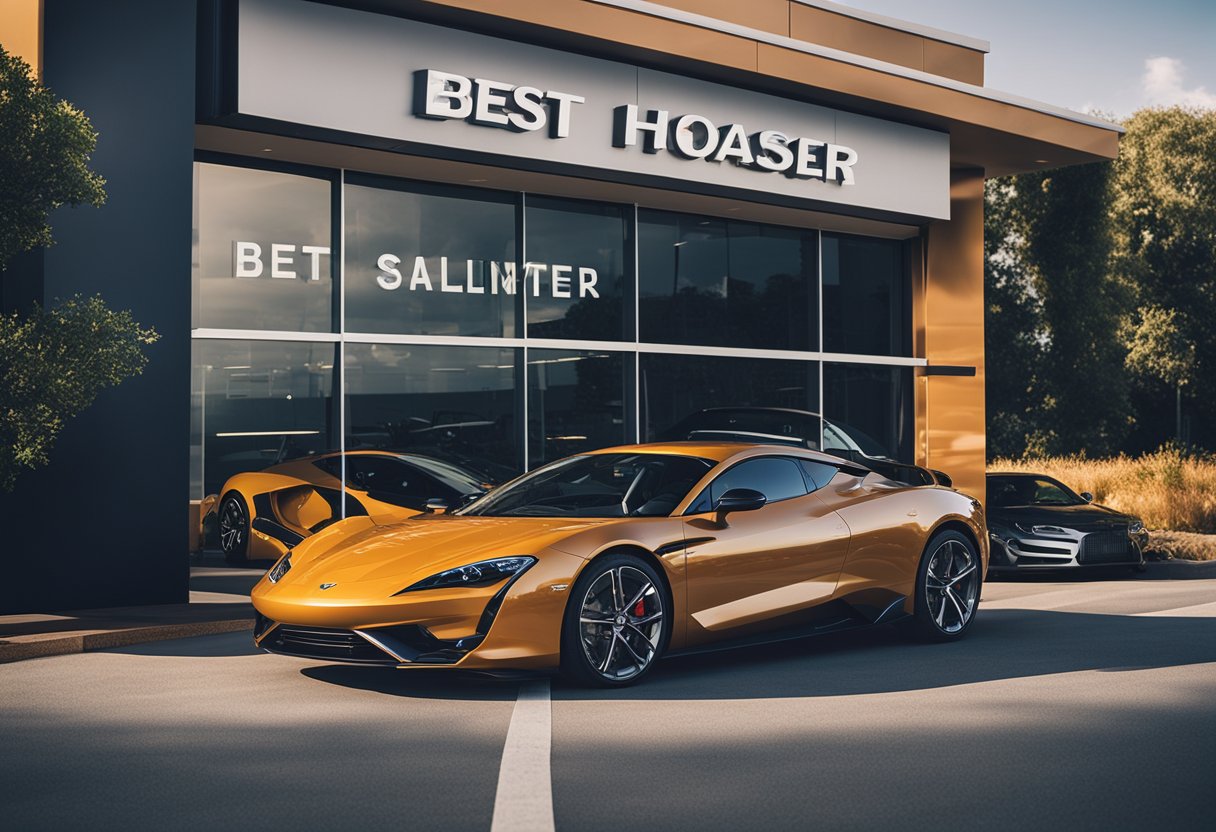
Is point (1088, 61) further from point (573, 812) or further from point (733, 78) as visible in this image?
point (573, 812)

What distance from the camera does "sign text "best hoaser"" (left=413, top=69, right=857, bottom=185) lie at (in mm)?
13586

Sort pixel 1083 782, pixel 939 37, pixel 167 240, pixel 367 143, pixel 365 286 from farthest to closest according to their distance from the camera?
pixel 939 37, pixel 365 286, pixel 367 143, pixel 167 240, pixel 1083 782

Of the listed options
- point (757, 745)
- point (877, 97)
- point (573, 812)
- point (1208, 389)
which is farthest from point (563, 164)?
point (1208, 389)

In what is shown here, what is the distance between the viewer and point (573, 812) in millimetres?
4789

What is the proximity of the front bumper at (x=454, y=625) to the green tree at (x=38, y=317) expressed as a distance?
124 inches

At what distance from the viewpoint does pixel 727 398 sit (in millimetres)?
17672

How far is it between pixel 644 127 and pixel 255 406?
5.33 m

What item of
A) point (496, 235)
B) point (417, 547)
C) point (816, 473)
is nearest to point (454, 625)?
point (417, 547)

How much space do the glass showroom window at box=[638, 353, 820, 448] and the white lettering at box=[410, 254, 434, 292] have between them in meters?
3.18

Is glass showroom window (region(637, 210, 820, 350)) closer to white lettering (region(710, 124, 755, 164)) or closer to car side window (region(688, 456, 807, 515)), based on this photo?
white lettering (region(710, 124, 755, 164))

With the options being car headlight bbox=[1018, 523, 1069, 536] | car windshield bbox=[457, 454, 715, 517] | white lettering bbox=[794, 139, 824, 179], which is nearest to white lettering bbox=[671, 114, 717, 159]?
white lettering bbox=[794, 139, 824, 179]

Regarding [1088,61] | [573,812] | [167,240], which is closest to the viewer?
[573,812]

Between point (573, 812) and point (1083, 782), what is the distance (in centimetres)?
197

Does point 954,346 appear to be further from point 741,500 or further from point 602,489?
point 741,500
